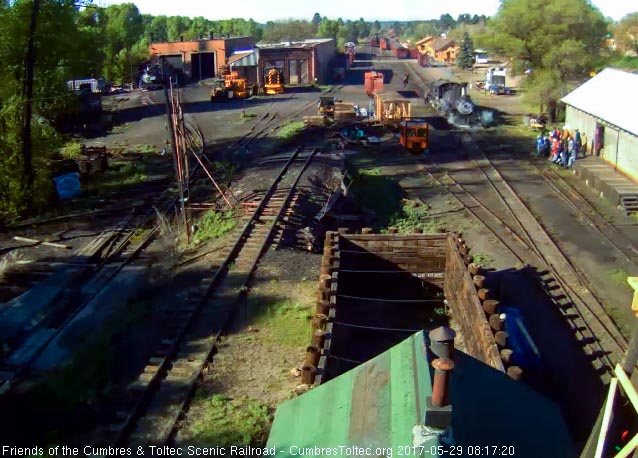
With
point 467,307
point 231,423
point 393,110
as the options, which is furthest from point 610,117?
point 231,423

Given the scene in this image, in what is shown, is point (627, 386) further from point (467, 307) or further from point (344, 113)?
point (344, 113)

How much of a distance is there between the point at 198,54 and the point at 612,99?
48.9 m

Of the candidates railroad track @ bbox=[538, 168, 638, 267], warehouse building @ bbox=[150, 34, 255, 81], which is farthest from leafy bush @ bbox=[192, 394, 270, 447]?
warehouse building @ bbox=[150, 34, 255, 81]

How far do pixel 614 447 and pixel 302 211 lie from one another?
15.3 metres

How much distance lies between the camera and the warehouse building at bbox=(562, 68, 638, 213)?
22250 millimetres

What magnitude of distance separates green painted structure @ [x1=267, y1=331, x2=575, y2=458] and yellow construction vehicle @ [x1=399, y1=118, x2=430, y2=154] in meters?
25.2

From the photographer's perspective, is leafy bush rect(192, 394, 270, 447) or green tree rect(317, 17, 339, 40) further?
green tree rect(317, 17, 339, 40)

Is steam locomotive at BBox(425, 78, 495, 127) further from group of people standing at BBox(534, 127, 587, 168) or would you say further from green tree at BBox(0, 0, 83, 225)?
green tree at BBox(0, 0, 83, 225)

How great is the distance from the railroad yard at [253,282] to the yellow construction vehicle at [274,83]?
24327mm

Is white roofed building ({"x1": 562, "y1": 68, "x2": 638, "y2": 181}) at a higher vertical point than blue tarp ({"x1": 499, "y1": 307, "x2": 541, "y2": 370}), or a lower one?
higher

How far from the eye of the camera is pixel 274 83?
53.9m

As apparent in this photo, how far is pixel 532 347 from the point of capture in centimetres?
1134

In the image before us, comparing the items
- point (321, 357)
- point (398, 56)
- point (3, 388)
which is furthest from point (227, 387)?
point (398, 56)

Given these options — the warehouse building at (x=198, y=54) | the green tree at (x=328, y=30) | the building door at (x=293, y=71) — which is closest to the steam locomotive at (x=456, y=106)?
the building door at (x=293, y=71)
